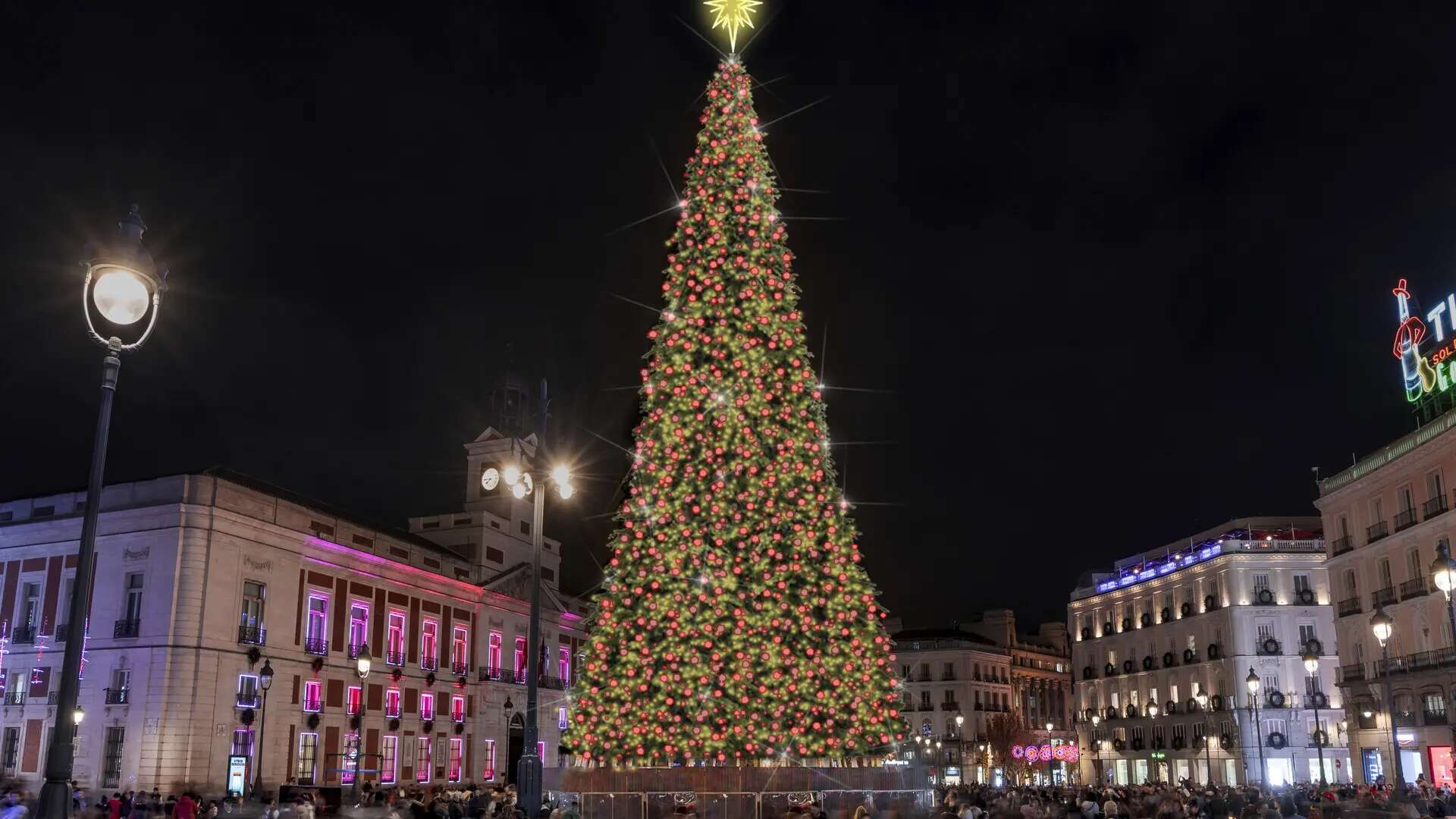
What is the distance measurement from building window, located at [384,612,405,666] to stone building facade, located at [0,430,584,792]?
3.8 inches

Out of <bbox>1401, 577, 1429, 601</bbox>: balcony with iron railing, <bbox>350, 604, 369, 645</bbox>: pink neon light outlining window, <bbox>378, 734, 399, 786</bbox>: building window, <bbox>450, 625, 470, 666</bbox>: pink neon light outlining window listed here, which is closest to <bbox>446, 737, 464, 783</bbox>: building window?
<bbox>450, 625, 470, 666</bbox>: pink neon light outlining window

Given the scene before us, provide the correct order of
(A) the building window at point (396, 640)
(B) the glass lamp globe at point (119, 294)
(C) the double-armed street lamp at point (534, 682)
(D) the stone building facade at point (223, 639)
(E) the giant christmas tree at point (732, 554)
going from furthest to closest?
(A) the building window at point (396, 640) → (D) the stone building facade at point (223, 639) → (C) the double-armed street lamp at point (534, 682) → (E) the giant christmas tree at point (732, 554) → (B) the glass lamp globe at point (119, 294)

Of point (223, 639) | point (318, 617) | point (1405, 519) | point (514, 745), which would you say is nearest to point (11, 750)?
point (223, 639)

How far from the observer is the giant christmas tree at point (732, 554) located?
64.3 ft

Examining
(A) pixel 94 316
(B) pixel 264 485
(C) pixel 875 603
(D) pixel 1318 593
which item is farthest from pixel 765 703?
(D) pixel 1318 593

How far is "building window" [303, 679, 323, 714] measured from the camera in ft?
150

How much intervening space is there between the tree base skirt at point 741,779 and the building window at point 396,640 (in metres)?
34.5

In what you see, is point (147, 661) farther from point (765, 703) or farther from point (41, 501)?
point (765, 703)

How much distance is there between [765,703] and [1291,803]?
8.49 m

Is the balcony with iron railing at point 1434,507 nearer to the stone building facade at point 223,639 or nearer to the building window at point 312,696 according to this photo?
the stone building facade at point 223,639

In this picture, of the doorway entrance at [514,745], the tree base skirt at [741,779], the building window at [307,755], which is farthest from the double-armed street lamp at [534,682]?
the doorway entrance at [514,745]

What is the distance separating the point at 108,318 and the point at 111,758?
115ft

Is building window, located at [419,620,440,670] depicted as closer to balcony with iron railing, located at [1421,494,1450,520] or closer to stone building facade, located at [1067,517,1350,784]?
stone building facade, located at [1067,517,1350,784]

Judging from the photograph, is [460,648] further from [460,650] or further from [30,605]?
[30,605]
